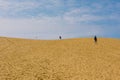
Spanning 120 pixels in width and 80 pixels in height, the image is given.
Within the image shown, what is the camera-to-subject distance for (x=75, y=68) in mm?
32375

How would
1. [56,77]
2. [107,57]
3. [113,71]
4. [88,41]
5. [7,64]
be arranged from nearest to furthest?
1. [56,77]
2. [7,64]
3. [113,71]
4. [107,57]
5. [88,41]

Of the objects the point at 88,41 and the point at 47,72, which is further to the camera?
the point at 88,41

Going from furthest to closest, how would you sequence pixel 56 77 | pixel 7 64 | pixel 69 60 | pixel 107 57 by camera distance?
pixel 107 57 < pixel 69 60 < pixel 7 64 < pixel 56 77

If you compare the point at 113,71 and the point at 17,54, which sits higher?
the point at 17,54

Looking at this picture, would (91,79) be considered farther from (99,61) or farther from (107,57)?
(107,57)

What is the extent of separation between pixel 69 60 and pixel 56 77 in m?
8.41

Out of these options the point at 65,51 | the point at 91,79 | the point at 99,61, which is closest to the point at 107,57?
the point at 99,61

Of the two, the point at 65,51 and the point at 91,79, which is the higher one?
the point at 65,51

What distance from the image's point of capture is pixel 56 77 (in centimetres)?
2761

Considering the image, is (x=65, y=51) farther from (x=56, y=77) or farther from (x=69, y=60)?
(x=56, y=77)

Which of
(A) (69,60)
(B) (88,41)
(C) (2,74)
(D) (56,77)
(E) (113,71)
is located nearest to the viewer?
(C) (2,74)

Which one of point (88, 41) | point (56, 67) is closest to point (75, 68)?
point (56, 67)

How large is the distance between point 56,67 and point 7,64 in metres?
5.80

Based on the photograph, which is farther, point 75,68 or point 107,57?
point 107,57
